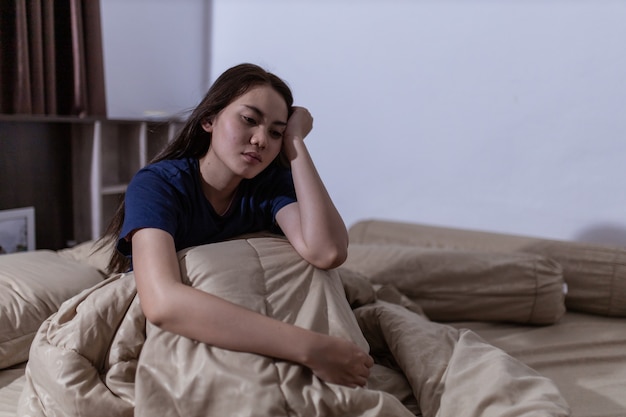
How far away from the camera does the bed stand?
925mm

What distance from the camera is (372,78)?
262 cm

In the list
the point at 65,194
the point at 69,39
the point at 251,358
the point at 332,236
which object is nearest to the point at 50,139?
the point at 65,194

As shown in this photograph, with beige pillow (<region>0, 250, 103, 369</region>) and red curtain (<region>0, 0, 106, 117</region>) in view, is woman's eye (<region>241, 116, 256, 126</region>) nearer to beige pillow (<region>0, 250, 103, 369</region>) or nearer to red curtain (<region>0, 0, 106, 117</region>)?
beige pillow (<region>0, 250, 103, 369</region>)

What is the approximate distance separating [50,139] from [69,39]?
1.30 ft

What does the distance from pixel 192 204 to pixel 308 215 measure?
0.25 m

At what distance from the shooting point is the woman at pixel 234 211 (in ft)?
3.17

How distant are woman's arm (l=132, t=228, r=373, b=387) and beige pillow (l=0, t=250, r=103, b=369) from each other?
51cm

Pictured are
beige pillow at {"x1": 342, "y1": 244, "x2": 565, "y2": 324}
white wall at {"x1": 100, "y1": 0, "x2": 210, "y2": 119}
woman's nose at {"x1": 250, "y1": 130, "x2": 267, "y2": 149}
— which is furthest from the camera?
white wall at {"x1": 100, "y1": 0, "x2": 210, "y2": 119}

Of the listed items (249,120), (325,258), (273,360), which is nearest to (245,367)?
(273,360)

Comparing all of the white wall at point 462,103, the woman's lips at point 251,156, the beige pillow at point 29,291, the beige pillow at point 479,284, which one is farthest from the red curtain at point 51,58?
the beige pillow at point 479,284

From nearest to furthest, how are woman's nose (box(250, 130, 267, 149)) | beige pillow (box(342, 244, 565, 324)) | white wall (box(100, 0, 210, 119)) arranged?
1. woman's nose (box(250, 130, 267, 149))
2. beige pillow (box(342, 244, 565, 324))
3. white wall (box(100, 0, 210, 119))

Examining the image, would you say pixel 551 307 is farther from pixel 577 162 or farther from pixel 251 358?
pixel 251 358

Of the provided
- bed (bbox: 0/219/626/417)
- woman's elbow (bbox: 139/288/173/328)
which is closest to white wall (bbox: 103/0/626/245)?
bed (bbox: 0/219/626/417)

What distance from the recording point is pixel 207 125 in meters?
1.33
